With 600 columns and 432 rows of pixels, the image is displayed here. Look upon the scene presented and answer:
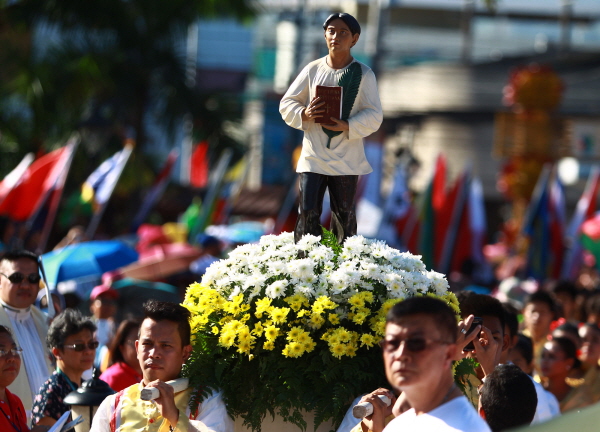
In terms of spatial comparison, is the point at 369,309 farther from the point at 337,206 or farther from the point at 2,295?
the point at 2,295

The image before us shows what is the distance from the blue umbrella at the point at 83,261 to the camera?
9750 mm

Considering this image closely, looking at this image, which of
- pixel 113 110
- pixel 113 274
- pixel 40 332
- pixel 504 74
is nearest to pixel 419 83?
pixel 504 74

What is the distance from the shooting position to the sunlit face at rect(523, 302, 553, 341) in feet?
23.8

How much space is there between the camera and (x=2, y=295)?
582 cm

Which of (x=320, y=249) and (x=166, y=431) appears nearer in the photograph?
(x=166, y=431)

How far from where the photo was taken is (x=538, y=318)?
726 cm

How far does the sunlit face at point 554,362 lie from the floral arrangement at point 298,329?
6.47 feet

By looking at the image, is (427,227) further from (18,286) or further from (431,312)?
(431,312)

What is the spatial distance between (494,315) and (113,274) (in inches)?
255

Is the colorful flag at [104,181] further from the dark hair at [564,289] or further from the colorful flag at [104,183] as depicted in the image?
the dark hair at [564,289]

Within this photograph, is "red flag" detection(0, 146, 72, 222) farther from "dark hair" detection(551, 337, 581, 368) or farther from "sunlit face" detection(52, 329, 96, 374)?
"dark hair" detection(551, 337, 581, 368)

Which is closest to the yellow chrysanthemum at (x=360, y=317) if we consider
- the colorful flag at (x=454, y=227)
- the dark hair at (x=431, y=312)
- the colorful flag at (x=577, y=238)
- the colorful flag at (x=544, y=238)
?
the dark hair at (x=431, y=312)

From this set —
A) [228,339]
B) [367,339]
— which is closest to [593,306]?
[367,339]

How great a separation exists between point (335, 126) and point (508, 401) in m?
1.64
